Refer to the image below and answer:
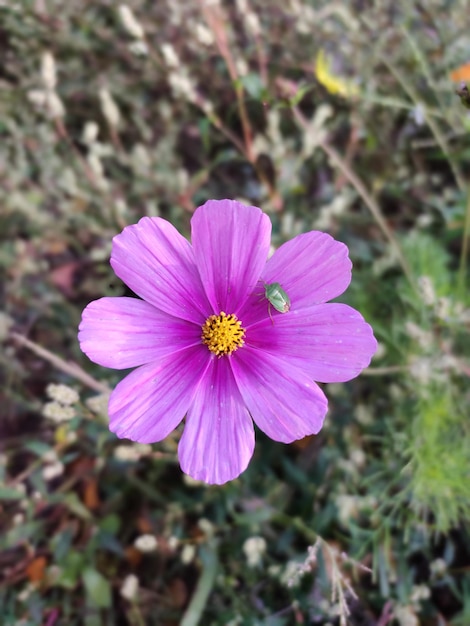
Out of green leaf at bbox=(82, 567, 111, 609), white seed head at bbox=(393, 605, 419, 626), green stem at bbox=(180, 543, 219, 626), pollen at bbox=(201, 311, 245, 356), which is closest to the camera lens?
pollen at bbox=(201, 311, 245, 356)

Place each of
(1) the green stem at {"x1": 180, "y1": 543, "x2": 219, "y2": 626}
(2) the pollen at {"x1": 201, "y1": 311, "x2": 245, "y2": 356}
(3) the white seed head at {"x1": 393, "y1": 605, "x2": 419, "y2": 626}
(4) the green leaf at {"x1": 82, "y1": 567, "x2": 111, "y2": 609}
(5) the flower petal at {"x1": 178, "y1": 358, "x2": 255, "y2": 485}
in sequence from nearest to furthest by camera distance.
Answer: (5) the flower petal at {"x1": 178, "y1": 358, "x2": 255, "y2": 485} → (2) the pollen at {"x1": 201, "y1": 311, "x2": 245, "y2": 356} → (3) the white seed head at {"x1": 393, "y1": 605, "x2": 419, "y2": 626} → (1) the green stem at {"x1": 180, "y1": 543, "x2": 219, "y2": 626} → (4) the green leaf at {"x1": 82, "y1": 567, "x2": 111, "y2": 609}

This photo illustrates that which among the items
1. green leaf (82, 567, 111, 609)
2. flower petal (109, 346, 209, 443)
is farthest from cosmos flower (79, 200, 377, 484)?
green leaf (82, 567, 111, 609)

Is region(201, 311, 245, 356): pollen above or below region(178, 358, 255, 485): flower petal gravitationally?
above

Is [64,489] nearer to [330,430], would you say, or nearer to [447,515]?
[330,430]

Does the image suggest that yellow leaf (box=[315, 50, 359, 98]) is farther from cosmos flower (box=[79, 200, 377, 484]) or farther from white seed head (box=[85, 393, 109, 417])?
white seed head (box=[85, 393, 109, 417])

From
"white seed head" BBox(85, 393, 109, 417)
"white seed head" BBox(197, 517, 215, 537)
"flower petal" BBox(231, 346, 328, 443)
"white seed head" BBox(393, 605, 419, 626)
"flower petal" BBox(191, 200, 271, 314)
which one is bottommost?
"white seed head" BBox(393, 605, 419, 626)

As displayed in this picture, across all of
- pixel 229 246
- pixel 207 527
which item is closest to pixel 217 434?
pixel 229 246

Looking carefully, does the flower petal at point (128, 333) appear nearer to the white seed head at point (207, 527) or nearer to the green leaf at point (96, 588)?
the white seed head at point (207, 527)

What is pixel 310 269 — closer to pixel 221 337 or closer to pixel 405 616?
pixel 221 337
